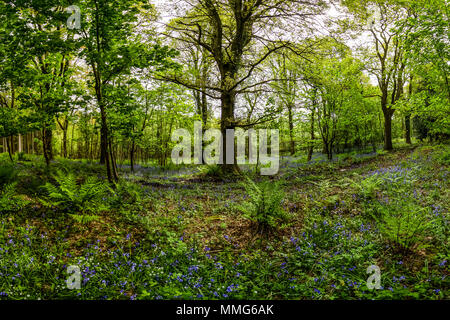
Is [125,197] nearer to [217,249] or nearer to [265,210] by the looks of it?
[217,249]

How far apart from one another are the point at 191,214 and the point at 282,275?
10.7 ft

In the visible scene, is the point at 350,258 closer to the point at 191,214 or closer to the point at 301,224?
the point at 301,224

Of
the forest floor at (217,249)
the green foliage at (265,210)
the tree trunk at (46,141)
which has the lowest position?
the forest floor at (217,249)

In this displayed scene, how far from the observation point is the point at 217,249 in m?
A: 4.66

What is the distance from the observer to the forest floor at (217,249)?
3.29m

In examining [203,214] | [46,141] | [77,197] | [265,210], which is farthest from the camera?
[46,141]

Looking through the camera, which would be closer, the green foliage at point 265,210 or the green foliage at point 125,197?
the green foliage at point 265,210

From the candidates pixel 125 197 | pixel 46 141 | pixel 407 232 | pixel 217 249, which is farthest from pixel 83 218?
pixel 46 141

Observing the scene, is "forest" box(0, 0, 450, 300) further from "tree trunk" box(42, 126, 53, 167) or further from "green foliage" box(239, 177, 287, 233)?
"tree trunk" box(42, 126, 53, 167)

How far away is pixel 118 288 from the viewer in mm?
3367

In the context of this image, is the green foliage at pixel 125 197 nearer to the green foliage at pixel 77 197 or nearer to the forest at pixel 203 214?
the forest at pixel 203 214

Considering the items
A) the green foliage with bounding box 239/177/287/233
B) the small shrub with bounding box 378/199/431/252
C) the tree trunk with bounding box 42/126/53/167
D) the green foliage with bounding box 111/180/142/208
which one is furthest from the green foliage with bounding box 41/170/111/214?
the small shrub with bounding box 378/199/431/252

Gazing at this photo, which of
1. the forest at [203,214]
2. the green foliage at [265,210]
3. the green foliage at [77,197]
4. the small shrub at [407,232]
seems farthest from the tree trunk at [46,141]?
the small shrub at [407,232]
